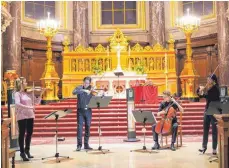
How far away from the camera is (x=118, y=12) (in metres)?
20.4

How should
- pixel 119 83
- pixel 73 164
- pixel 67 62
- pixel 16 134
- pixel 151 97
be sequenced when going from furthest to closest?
1. pixel 67 62
2. pixel 119 83
3. pixel 151 97
4. pixel 16 134
5. pixel 73 164

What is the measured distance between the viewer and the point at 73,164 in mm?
6949

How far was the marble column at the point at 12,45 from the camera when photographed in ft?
51.4

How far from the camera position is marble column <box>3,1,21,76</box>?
15.7 metres

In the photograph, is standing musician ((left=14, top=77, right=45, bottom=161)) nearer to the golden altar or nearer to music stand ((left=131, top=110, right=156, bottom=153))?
music stand ((left=131, top=110, right=156, bottom=153))

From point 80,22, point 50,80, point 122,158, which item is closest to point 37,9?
point 80,22

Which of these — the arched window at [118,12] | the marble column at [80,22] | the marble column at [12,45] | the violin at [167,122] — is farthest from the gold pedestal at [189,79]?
the violin at [167,122]

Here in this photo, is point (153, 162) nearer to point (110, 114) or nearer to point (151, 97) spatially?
point (110, 114)

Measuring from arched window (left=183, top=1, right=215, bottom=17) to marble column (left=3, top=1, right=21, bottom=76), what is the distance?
8.03 m

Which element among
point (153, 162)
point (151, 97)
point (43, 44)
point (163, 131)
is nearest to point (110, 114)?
point (151, 97)

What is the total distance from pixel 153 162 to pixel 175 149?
1.55 metres

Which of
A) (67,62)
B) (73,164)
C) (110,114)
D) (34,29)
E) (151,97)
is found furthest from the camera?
(34,29)

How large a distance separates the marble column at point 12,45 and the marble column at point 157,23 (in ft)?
20.9

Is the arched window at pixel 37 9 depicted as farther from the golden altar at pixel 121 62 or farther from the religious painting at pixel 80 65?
the religious painting at pixel 80 65
